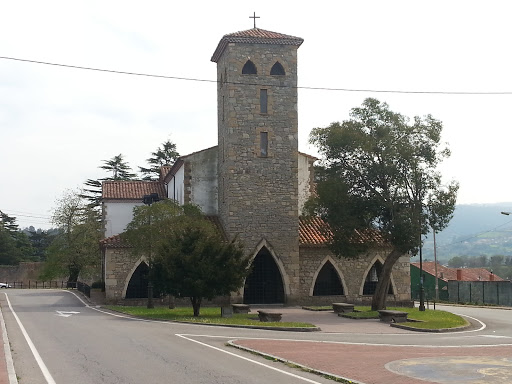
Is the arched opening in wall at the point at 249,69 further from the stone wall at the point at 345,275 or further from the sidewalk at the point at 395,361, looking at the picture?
the sidewalk at the point at 395,361

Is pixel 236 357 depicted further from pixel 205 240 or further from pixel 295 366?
pixel 205 240

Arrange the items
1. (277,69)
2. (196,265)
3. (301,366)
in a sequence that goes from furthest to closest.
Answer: (277,69) → (196,265) → (301,366)

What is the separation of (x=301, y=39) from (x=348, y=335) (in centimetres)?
2257

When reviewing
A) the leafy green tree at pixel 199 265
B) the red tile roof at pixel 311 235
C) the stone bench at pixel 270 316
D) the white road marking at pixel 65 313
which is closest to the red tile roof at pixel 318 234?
the red tile roof at pixel 311 235

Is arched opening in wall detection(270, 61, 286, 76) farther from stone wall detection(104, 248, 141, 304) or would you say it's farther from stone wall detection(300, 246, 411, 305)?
stone wall detection(104, 248, 141, 304)

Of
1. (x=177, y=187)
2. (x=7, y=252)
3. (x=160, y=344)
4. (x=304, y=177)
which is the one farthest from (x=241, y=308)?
(x=7, y=252)

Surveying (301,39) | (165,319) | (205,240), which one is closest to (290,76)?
(301,39)

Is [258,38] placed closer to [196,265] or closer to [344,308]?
[196,265]

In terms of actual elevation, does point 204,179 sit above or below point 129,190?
below

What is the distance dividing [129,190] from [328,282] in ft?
71.1

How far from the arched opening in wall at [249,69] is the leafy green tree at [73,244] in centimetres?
2998

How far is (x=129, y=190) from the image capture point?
2259 inches

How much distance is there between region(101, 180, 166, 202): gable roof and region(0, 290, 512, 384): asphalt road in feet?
→ 69.1

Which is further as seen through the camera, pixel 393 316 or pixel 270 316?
pixel 393 316
